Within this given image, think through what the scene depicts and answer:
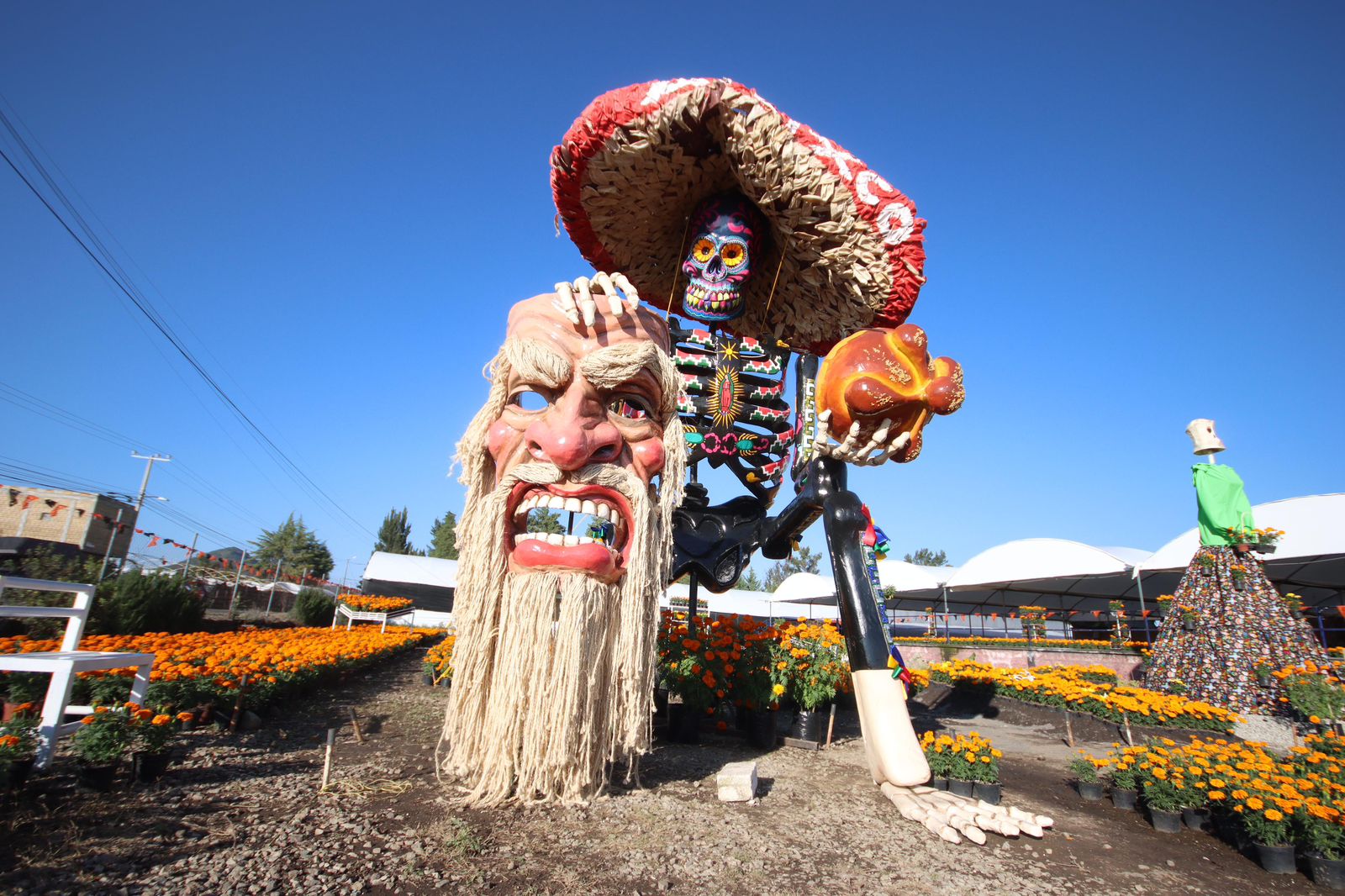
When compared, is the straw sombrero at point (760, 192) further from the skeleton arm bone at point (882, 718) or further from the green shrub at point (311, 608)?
→ the green shrub at point (311, 608)

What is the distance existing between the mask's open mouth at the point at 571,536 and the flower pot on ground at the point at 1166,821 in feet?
11.3

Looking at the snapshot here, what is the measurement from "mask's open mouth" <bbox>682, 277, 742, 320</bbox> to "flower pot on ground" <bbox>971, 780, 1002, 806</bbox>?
3.33 m

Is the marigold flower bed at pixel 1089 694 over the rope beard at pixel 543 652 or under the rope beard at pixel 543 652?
under

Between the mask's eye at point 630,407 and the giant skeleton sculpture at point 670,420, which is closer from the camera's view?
the giant skeleton sculpture at point 670,420

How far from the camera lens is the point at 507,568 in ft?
9.44

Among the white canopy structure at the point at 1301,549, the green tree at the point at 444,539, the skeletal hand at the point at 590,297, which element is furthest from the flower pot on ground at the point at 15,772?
the green tree at the point at 444,539

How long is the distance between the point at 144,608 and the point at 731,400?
26.5 ft

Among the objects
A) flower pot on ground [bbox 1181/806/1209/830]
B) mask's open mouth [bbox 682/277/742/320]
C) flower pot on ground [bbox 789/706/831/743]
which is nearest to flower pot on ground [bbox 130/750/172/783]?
mask's open mouth [bbox 682/277/742/320]

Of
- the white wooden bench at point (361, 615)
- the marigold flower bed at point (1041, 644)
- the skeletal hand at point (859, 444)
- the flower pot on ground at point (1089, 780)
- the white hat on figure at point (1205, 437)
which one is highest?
the white hat on figure at point (1205, 437)

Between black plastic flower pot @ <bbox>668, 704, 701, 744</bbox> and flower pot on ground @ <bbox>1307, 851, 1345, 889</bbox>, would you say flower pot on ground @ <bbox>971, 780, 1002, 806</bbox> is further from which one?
black plastic flower pot @ <bbox>668, 704, 701, 744</bbox>

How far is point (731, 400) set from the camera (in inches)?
175

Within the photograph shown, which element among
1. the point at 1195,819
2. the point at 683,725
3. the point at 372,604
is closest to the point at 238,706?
the point at 683,725

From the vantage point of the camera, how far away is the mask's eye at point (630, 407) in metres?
3.05

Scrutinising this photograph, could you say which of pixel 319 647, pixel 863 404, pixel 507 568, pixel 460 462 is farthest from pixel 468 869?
pixel 319 647
